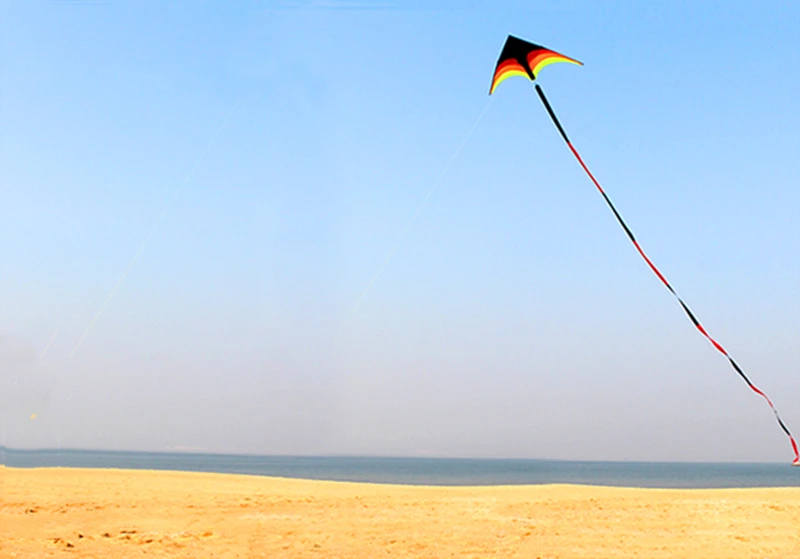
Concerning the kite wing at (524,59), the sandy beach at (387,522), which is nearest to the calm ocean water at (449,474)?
the sandy beach at (387,522)

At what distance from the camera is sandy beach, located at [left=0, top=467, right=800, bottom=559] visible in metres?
10.8

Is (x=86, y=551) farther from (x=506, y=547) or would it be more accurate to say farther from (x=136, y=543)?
(x=506, y=547)

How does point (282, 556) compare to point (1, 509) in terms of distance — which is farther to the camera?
point (1, 509)

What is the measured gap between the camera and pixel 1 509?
14.5m

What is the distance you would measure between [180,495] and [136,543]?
608 cm

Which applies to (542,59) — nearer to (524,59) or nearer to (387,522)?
(524,59)

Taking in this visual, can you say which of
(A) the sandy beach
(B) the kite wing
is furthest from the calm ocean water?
(B) the kite wing

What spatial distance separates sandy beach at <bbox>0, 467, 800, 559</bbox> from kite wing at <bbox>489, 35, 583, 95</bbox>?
6.69 metres

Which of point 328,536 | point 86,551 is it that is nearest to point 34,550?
point 86,551

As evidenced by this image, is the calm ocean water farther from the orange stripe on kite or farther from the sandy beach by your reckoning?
the orange stripe on kite

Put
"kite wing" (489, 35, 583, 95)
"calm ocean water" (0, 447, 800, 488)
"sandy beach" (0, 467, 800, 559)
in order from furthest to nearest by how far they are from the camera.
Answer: "calm ocean water" (0, 447, 800, 488), "sandy beach" (0, 467, 800, 559), "kite wing" (489, 35, 583, 95)

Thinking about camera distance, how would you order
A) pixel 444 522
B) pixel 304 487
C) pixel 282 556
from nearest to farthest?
pixel 282 556 < pixel 444 522 < pixel 304 487

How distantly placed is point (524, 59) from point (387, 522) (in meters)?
8.33

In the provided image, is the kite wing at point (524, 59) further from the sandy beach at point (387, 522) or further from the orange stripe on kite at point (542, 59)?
the sandy beach at point (387, 522)
